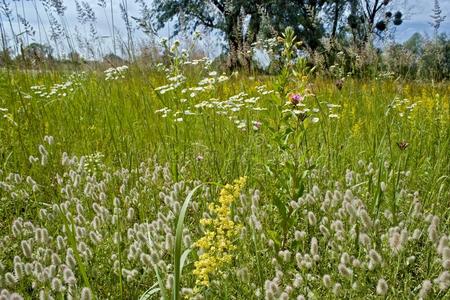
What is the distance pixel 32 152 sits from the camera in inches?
128

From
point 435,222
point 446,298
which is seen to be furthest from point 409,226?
point 446,298

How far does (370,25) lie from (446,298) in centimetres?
246

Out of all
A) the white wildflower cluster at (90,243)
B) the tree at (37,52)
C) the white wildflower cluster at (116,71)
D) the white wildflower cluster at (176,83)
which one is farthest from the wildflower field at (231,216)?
the tree at (37,52)

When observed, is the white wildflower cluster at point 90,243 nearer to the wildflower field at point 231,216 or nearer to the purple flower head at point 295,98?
the wildflower field at point 231,216

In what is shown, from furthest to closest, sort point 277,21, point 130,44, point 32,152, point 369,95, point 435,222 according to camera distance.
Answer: point 277,21, point 369,95, point 130,44, point 32,152, point 435,222

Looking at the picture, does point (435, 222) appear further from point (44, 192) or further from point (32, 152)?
point (32, 152)

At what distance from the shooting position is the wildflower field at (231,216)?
58.5 inches

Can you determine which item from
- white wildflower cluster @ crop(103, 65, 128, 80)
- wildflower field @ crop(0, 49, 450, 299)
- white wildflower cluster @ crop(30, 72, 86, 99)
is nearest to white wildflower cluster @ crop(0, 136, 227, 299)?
wildflower field @ crop(0, 49, 450, 299)

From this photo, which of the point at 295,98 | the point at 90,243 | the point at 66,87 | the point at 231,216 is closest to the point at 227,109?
the point at 295,98

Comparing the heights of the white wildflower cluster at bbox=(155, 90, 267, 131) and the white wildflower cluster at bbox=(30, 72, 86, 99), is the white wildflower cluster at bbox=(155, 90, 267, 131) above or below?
below

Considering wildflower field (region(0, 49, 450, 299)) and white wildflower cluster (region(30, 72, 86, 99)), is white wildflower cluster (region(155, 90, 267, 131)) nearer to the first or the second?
wildflower field (region(0, 49, 450, 299))

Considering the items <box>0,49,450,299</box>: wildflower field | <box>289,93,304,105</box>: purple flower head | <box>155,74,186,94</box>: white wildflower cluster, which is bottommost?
<box>0,49,450,299</box>: wildflower field

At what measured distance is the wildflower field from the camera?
1.49m

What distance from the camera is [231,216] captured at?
6.62ft
